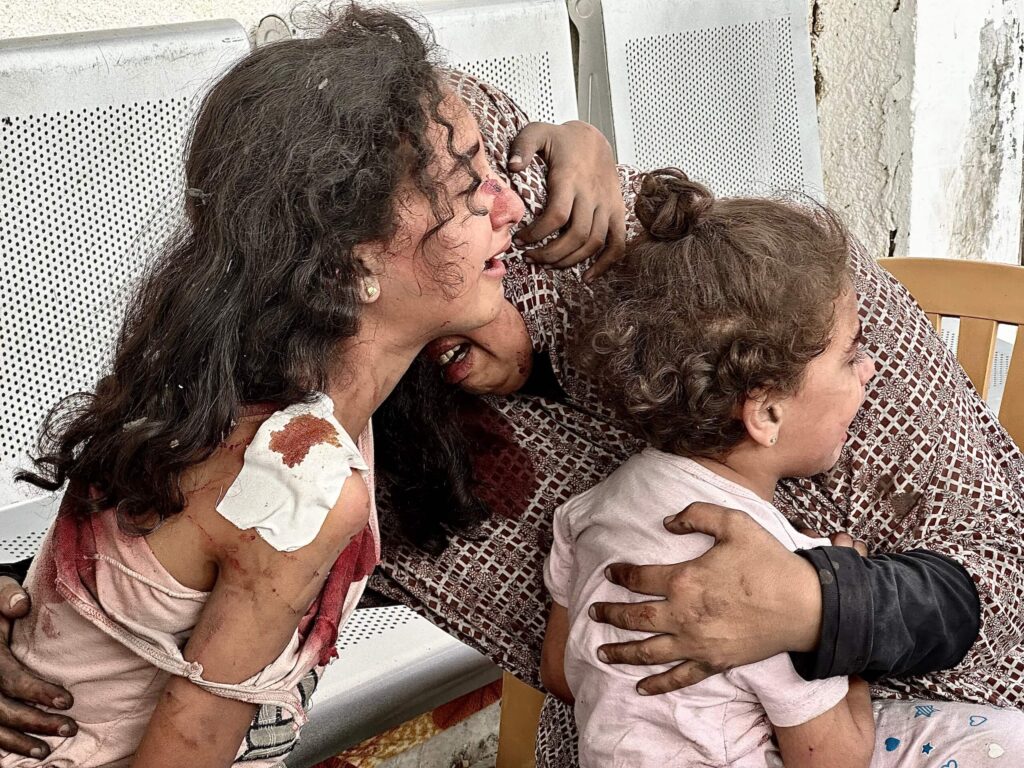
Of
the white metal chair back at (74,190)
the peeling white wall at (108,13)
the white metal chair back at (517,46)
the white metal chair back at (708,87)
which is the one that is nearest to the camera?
the white metal chair back at (74,190)

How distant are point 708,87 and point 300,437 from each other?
2332mm

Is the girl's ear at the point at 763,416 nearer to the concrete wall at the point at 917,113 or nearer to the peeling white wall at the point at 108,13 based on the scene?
the peeling white wall at the point at 108,13

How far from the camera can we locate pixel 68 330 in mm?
2178

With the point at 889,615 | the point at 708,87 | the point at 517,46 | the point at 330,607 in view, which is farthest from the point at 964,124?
the point at 330,607

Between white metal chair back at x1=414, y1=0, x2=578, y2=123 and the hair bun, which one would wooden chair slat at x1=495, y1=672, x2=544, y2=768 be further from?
white metal chair back at x1=414, y1=0, x2=578, y2=123

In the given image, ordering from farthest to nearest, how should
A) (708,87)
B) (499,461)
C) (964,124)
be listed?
(964,124) < (708,87) < (499,461)

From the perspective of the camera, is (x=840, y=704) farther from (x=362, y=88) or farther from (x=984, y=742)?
(x=362, y=88)

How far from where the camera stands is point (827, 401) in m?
1.46

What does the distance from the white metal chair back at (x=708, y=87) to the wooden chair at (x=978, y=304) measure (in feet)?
3.48

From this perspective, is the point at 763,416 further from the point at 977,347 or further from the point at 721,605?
the point at 977,347

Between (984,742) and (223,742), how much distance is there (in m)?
0.91

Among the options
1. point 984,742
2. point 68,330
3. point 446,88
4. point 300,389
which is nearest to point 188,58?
point 68,330

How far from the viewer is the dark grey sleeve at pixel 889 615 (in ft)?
4.46

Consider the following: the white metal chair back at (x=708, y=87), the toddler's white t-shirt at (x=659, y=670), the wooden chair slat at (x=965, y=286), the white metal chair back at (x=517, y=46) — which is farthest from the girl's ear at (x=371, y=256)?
the white metal chair back at (x=708, y=87)
